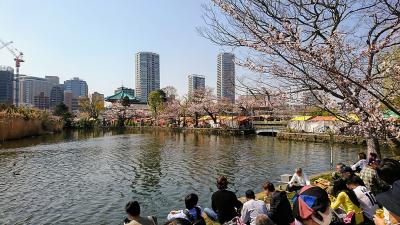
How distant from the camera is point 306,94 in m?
8.69

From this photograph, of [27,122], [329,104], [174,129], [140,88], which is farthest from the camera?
[140,88]

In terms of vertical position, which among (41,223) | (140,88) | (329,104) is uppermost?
(140,88)

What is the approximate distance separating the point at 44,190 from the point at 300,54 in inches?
519

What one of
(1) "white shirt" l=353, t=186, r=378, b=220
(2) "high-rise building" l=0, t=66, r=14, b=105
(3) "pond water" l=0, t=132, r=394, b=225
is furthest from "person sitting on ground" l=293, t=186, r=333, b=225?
(2) "high-rise building" l=0, t=66, r=14, b=105

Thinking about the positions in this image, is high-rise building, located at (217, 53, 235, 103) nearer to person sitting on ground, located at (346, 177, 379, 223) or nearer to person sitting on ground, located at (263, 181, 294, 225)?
person sitting on ground, located at (263, 181, 294, 225)

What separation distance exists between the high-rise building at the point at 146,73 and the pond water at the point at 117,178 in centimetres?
14314

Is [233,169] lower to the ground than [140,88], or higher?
lower

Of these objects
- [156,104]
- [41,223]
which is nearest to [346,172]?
[41,223]

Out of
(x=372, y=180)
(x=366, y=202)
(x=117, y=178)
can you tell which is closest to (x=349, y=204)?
(x=366, y=202)

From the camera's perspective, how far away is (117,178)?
17906 mm

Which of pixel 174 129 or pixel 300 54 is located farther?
pixel 174 129

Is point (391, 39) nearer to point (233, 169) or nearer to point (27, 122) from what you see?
point (233, 169)

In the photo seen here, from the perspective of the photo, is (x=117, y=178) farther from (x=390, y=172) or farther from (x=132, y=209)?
(x=390, y=172)

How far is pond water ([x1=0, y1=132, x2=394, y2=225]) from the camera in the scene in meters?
12.3
